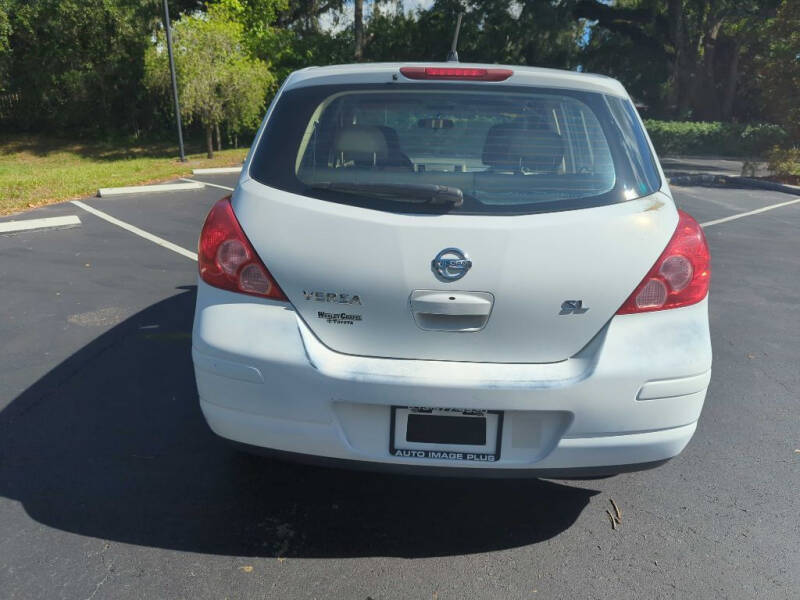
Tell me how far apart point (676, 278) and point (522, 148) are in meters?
0.71

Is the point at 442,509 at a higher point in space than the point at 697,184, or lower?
higher

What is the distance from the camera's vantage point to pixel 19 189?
11750 mm

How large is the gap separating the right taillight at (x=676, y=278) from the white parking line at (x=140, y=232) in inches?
219

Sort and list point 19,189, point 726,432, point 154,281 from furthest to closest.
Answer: point 19,189
point 154,281
point 726,432

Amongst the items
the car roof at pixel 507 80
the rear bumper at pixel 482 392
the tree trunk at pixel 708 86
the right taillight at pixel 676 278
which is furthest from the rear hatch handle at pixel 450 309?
the tree trunk at pixel 708 86

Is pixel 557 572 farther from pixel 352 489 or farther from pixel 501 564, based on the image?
pixel 352 489

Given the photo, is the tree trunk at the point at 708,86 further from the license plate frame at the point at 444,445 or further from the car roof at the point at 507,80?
the license plate frame at the point at 444,445

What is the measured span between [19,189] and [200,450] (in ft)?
34.9

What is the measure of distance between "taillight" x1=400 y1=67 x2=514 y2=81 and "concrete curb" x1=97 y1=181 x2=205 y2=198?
34.4 ft

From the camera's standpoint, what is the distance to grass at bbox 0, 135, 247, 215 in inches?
457

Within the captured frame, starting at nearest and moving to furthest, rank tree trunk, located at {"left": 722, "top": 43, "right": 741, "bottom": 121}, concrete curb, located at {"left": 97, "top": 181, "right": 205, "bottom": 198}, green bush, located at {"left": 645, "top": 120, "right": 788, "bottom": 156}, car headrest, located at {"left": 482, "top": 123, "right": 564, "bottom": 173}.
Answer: car headrest, located at {"left": 482, "top": 123, "right": 564, "bottom": 173}
concrete curb, located at {"left": 97, "top": 181, "right": 205, "bottom": 198}
green bush, located at {"left": 645, "top": 120, "right": 788, "bottom": 156}
tree trunk, located at {"left": 722, "top": 43, "right": 741, "bottom": 121}

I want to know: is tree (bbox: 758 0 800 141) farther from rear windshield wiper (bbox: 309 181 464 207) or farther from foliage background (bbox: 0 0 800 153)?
rear windshield wiper (bbox: 309 181 464 207)

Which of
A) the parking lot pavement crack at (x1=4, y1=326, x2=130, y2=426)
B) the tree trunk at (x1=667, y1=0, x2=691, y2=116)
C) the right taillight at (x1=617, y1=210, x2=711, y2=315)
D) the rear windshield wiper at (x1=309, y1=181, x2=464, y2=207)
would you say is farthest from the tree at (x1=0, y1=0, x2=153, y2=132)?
the right taillight at (x1=617, y1=210, x2=711, y2=315)

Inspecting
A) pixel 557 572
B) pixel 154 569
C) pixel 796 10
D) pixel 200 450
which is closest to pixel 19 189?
pixel 200 450
